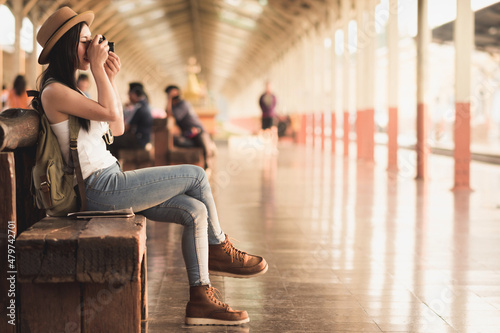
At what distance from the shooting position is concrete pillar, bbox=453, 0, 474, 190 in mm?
8078

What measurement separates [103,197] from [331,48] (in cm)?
1440

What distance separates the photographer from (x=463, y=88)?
8.20 meters

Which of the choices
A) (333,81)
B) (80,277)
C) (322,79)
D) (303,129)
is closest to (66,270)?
(80,277)

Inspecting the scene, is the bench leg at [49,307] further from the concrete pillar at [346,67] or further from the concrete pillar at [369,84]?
the concrete pillar at [346,67]

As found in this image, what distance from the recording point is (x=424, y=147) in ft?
30.4

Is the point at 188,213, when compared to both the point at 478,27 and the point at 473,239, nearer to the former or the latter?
the point at 473,239

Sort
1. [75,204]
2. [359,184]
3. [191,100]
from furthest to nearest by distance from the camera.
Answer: [191,100], [359,184], [75,204]

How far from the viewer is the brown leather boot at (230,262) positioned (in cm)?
297

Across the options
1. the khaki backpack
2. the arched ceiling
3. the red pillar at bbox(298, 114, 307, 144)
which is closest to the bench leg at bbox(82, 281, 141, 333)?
the khaki backpack

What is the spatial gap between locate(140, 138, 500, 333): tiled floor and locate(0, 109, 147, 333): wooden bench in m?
0.57

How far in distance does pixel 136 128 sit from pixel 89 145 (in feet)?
15.7

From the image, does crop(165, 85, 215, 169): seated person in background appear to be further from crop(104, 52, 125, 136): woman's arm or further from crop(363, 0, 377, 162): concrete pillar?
crop(104, 52, 125, 136): woman's arm

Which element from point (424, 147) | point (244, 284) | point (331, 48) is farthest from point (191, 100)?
point (244, 284)

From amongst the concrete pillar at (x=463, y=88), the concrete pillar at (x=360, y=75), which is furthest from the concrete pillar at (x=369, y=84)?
the concrete pillar at (x=463, y=88)
